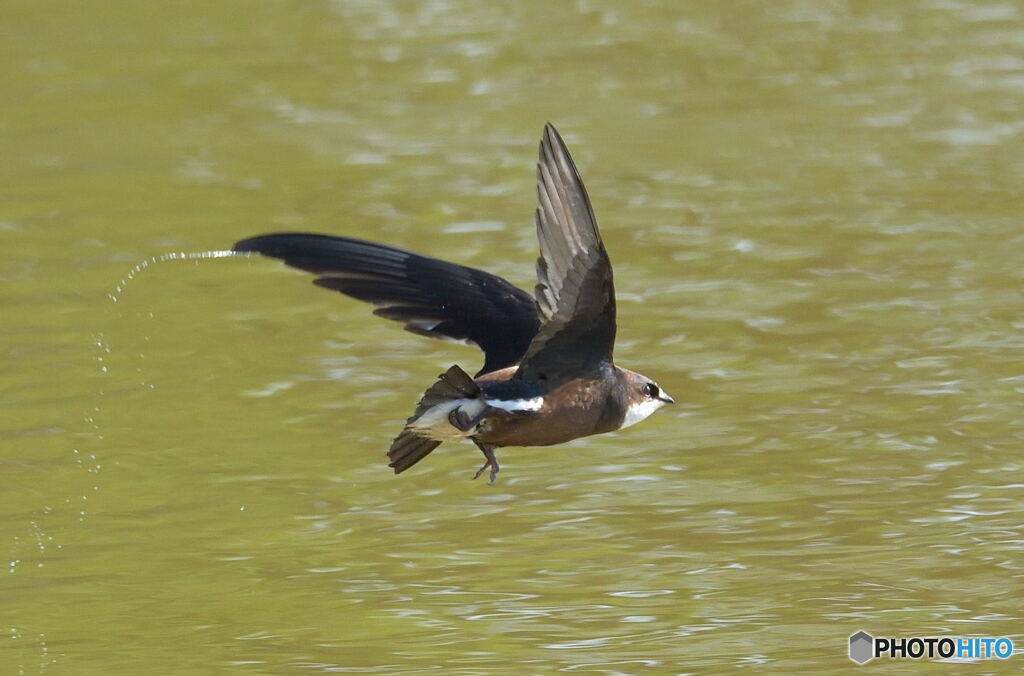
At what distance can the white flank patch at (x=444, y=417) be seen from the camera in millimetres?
5516

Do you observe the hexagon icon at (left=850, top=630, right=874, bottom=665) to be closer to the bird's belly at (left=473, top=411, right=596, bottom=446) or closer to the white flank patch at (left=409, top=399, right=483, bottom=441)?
the bird's belly at (left=473, top=411, right=596, bottom=446)

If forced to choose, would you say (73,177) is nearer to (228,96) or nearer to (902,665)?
(228,96)

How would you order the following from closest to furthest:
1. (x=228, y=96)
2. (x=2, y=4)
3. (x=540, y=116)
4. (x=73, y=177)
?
(x=73, y=177) → (x=540, y=116) → (x=228, y=96) → (x=2, y=4)

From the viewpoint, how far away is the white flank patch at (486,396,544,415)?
561cm

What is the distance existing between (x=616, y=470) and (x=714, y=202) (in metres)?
3.71

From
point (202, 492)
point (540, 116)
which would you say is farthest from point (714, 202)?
point (202, 492)

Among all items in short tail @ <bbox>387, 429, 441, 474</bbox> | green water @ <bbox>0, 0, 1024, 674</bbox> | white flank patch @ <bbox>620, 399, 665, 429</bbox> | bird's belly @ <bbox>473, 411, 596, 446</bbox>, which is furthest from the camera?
green water @ <bbox>0, 0, 1024, 674</bbox>

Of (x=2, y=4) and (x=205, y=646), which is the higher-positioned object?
(x=2, y=4)

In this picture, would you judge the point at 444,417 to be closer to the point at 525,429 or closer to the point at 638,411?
the point at 525,429

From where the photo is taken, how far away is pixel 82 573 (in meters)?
6.64

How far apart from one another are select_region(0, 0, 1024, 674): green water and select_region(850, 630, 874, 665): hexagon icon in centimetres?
5

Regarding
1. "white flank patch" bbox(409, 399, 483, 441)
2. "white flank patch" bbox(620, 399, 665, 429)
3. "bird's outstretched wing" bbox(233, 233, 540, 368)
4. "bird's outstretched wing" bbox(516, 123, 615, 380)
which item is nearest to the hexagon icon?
"white flank patch" bbox(620, 399, 665, 429)

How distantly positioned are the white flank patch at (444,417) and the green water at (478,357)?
27.5 inches

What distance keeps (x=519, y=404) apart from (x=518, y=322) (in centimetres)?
88
